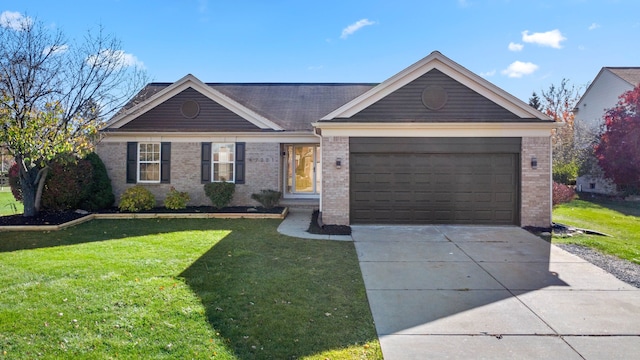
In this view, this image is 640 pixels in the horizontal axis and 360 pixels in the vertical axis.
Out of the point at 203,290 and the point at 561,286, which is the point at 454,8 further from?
the point at 203,290

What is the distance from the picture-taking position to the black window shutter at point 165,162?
1384 centimetres

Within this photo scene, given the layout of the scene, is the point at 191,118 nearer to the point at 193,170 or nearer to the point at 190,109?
the point at 190,109

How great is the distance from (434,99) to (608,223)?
7483 millimetres

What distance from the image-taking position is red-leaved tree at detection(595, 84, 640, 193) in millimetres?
16984

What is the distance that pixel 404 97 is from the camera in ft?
35.5

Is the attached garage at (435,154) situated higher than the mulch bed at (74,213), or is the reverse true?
the attached garage at (435,154)

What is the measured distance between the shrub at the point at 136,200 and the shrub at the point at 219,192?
2.03 m

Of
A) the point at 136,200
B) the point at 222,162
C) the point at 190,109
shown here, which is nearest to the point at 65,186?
the point at 136,200

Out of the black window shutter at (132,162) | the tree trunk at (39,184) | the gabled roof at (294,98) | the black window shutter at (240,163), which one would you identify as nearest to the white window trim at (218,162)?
the black window shutter at (240,163)

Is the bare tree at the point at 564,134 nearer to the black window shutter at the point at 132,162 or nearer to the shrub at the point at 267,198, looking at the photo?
the shrub at the point at 267,198

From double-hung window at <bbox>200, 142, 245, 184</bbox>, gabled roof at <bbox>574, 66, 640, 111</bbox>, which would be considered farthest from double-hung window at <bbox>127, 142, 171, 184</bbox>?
gabled roof at <bbox>574, 66, 640, 111</bbox>

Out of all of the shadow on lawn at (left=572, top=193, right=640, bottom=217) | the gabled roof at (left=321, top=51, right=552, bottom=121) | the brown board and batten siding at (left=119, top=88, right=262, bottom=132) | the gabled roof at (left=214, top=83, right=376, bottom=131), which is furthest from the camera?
the gabled roof at (left=214, top=83, right=376, bottom=131)

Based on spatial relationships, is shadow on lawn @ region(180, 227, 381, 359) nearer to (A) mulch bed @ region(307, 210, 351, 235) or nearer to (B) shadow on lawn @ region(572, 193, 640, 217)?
(A) mulch bed @ region(307, 210, 351, 235)

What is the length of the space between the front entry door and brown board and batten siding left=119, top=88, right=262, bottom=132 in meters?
2.36
